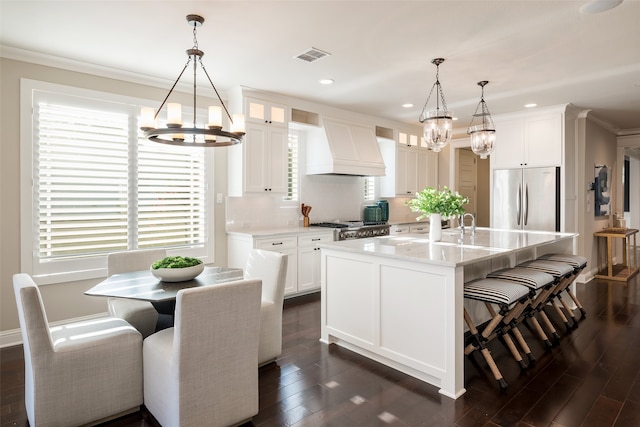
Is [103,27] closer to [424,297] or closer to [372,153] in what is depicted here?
[424,297]

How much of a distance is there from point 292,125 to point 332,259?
2.58m

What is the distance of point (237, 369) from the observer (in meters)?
2.09

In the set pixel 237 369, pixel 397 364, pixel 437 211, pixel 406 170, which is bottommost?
pixel 397 364

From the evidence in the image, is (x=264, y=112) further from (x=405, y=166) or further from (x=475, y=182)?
(x=475, y=182)

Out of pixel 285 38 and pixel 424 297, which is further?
pixel 285 38

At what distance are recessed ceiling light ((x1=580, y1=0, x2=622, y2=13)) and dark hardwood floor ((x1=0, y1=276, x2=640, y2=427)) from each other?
2.59m

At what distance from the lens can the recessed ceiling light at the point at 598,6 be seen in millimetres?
2553

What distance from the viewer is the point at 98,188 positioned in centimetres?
387

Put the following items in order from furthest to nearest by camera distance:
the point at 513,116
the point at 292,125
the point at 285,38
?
1. the point at 513,116
2. the point at 292,125
3. the point at 285,38

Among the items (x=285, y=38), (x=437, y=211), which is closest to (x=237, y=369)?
(x=437, y=211)

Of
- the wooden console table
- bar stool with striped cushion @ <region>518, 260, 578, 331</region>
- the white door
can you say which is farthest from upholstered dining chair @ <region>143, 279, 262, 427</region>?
the white door

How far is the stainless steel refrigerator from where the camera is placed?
5.57 meters

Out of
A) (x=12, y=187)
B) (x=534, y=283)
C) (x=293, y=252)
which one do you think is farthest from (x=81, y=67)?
(x=534, y=283)

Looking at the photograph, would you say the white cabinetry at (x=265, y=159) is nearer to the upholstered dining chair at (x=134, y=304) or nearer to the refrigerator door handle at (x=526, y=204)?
the upholstered dining chair at (x=134, y=304)
